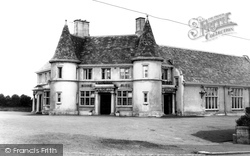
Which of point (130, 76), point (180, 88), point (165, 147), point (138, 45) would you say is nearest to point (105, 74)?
point (130, 76)

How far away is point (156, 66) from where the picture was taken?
1384 inches

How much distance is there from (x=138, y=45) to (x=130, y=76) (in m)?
3.99

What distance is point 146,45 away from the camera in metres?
35.2

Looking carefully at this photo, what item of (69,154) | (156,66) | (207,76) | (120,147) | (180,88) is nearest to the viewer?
(69,154)

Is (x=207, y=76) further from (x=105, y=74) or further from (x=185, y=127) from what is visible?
(x=185, y=127)

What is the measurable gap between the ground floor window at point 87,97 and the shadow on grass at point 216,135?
58.8ft

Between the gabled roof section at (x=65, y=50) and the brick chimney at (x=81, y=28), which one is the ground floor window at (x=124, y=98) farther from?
the brick chimney at (x=81, y=28)

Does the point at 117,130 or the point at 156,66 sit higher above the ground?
the point at 156,66

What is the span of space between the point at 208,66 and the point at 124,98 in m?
14.3

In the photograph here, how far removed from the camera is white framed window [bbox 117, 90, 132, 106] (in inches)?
1430

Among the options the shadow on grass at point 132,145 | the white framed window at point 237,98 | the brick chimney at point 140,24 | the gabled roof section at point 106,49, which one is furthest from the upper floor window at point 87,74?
the shadow on grass at point 132,145

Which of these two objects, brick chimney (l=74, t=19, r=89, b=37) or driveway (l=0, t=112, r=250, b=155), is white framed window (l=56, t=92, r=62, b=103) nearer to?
brick chimney (l=74, t=19, r=89, b=37)

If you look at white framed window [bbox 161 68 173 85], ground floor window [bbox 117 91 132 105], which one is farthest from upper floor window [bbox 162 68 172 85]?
ground floor window [bbox 117 91 132 105]

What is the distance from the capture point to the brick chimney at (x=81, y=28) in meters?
42.0
